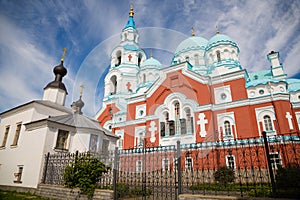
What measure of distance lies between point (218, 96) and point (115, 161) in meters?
12.9

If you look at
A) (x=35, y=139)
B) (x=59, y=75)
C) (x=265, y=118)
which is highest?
(x=59, y=75)

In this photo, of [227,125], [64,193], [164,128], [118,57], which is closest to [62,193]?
[64,193]

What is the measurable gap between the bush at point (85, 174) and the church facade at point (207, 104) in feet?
32.7

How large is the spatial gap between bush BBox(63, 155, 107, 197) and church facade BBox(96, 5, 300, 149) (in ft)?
32.7

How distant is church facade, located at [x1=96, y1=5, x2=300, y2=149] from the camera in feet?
49.5

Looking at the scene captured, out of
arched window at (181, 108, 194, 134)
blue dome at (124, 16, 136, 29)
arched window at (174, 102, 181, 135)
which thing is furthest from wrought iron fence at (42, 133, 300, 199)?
blue dome at (124, 16, 136, 29)

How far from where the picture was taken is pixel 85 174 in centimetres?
737

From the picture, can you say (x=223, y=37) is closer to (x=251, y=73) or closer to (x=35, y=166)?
(x=251, y=73)

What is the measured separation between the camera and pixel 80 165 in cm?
757

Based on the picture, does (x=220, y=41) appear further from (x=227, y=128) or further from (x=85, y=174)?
(x=85, y=174)

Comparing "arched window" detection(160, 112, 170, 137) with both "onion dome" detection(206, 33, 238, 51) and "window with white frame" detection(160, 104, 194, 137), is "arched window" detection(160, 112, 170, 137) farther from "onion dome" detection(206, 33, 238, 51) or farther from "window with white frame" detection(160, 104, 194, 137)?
"onion dome" detection(206, 33, 238, 51)

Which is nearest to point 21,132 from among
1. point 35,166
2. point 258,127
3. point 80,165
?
point 35,166

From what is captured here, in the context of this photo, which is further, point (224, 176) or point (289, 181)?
point (224, 176)

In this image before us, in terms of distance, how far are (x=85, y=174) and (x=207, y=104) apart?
11.9 metres
